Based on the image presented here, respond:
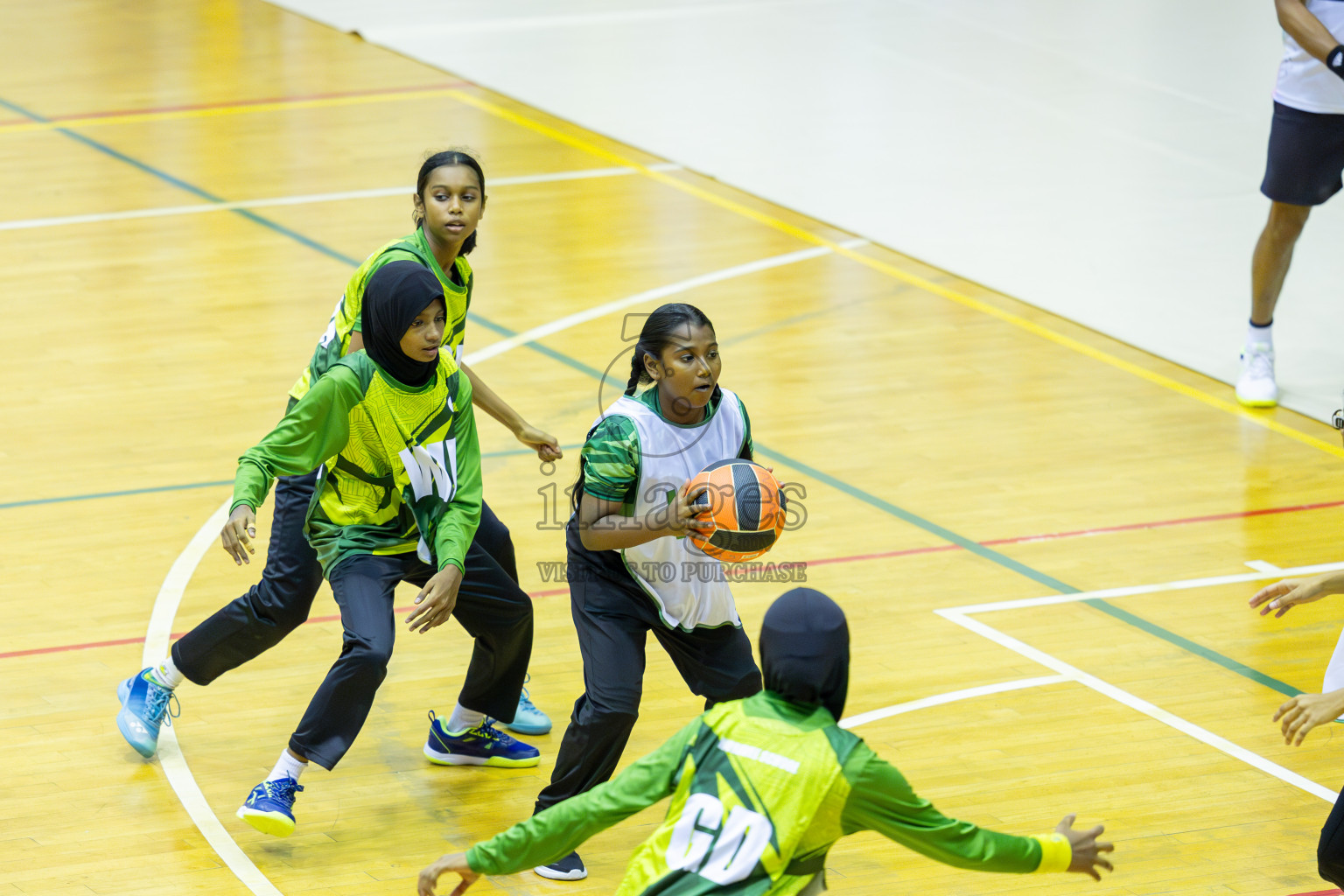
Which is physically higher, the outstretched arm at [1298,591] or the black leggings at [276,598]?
the outstretched arm at [1298,591]

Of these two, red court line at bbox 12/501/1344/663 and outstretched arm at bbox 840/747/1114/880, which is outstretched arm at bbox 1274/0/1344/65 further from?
outstretched arm at bbox 840/747/1114/880

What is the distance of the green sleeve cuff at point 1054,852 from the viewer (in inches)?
153

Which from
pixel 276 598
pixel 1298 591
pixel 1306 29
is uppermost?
pixel 1306 29

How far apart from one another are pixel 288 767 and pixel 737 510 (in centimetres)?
164

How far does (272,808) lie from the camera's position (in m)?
5.43

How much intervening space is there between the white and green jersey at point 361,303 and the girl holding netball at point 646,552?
89cm

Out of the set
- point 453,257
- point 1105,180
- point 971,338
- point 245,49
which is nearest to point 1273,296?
point 971,338

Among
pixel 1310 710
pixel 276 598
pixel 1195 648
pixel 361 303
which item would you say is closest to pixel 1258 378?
Result: pixel 1195 648

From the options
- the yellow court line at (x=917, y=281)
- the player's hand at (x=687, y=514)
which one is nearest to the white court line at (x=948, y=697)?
the player's hand at (x=687, y=514)

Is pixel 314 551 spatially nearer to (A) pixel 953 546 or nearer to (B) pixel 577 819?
(B) pixel 577 819

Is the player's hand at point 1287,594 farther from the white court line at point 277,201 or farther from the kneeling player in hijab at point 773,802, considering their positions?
the white court line at point 277,201

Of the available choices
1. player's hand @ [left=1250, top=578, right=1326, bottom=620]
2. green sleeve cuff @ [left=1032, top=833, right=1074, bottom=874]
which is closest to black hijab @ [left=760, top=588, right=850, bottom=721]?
green sleeve cuff @ [left=1032, top=833, right=1074, bottom=874]

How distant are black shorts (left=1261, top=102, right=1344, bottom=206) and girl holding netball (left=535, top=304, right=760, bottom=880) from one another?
15.7 feet

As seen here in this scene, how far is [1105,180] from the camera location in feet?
42.6
